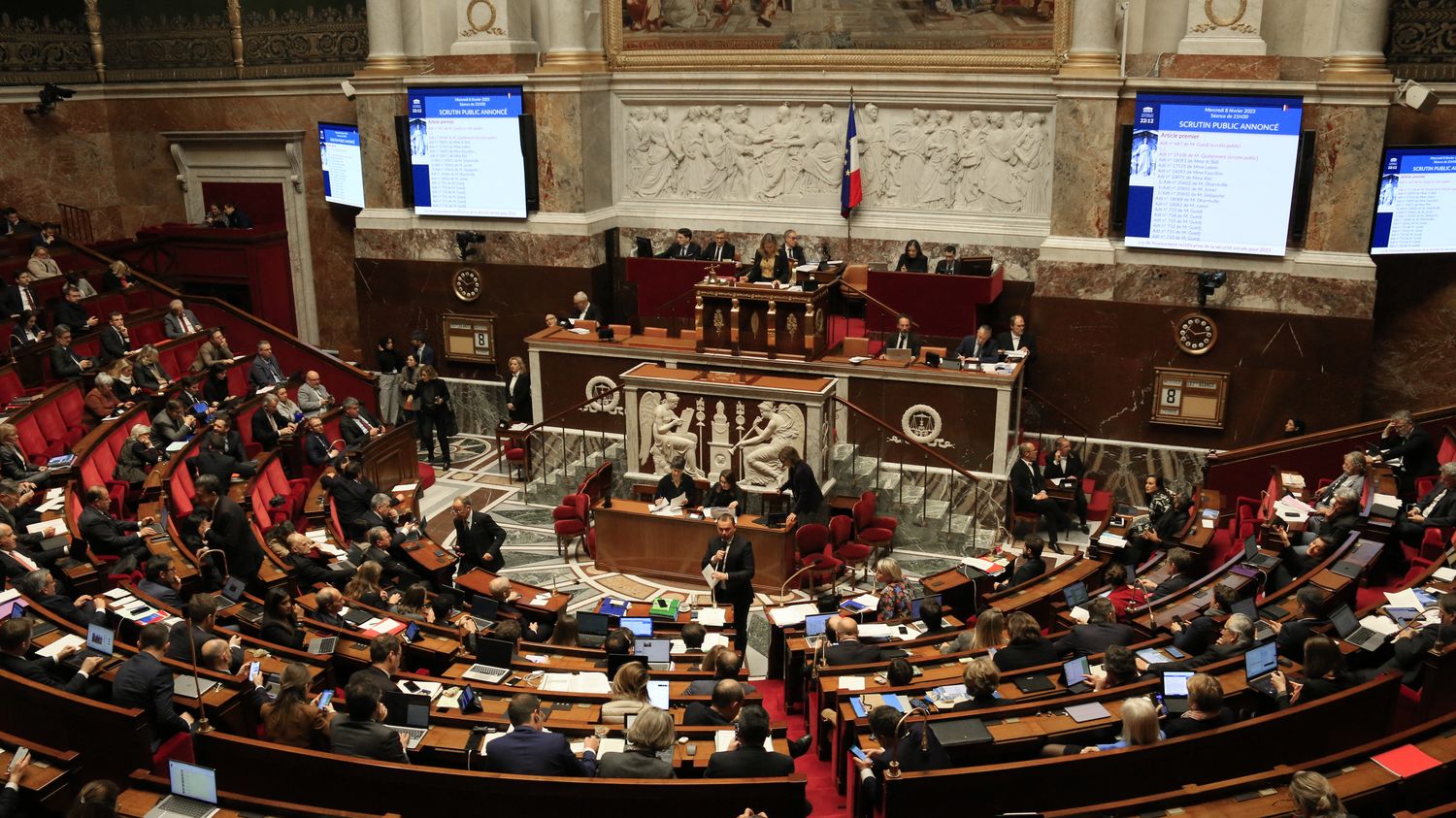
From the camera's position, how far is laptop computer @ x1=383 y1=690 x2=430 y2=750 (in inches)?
279

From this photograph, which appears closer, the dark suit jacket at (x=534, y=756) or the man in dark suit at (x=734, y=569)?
the dark suit jacket at (x=534, y=756)

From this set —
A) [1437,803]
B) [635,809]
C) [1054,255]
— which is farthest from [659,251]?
[1437,803]

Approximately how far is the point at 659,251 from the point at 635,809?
11886 millimetres

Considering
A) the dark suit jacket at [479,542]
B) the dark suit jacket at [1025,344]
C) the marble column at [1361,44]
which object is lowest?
the dark suit jacket at [479,542]

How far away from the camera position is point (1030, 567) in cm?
1030

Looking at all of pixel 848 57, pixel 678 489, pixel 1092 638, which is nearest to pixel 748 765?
pixel 1092 638

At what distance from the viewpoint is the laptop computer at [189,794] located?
5.86 meters

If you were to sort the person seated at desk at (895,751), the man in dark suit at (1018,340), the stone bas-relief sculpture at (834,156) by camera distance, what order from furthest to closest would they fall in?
the stone bas-relief sculpture at (834,156), the man in dark suit at (1018,340), the person seated at desk at (895,751)

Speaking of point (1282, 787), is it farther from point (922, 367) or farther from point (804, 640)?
point (922, 367)

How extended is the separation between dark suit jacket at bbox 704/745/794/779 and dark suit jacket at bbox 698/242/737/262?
1083 centimetres

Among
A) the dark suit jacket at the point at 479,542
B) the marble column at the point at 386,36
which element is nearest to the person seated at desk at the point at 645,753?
the dark suit jacket at the point at 479,542

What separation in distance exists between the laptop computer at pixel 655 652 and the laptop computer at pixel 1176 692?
11.0ft

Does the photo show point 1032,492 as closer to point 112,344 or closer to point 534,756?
point 534,756

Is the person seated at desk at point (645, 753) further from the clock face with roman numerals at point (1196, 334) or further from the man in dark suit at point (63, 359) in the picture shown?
the man in dark suit at point (63, 359)
